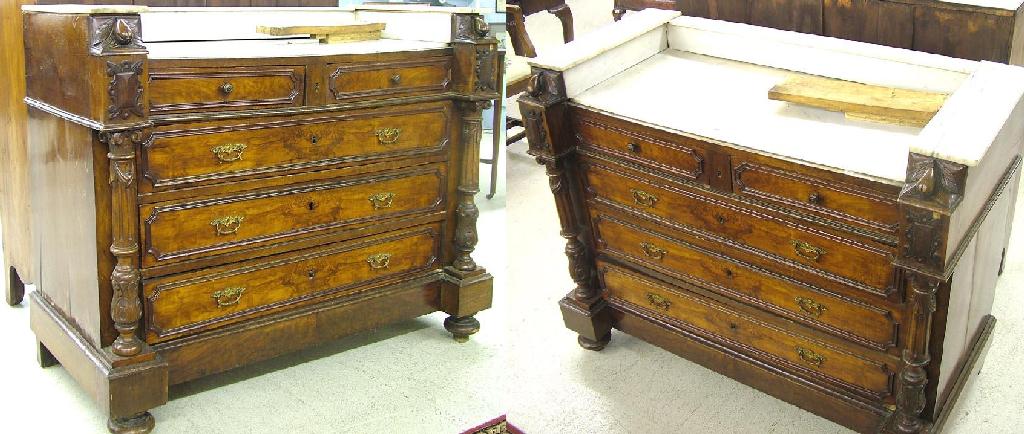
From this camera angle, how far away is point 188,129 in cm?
238

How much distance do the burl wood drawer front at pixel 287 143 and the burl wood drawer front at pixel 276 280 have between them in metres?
0.27

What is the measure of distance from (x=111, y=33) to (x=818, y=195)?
1.62m

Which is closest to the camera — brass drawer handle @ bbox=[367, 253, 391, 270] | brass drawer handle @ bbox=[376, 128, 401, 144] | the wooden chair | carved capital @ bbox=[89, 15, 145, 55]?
the wooden chair

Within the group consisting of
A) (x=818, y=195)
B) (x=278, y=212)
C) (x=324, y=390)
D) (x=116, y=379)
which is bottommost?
(x=324, y=390)

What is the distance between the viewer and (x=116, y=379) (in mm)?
2367

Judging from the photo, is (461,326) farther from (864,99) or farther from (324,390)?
(864,99)

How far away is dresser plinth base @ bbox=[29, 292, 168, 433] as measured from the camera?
7.80ft

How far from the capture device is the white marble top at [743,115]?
6.72 feet

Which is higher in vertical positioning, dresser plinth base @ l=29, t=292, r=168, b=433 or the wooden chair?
the wooden chair

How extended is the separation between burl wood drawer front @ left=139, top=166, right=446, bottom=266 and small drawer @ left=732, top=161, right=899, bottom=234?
3.50ft

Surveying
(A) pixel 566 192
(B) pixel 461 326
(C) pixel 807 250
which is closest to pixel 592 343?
(A) pixel 566 192

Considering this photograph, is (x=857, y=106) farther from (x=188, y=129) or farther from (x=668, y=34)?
(x=188, y=129)

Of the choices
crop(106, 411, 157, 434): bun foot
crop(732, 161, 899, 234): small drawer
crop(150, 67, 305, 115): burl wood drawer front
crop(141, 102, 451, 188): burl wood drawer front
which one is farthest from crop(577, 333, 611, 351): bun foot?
crop(106, 411, 157, 434): bun foot

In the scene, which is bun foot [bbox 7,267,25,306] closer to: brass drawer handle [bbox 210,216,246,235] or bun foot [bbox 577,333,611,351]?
brass drawer handle [bbox 210,216,246,235]
